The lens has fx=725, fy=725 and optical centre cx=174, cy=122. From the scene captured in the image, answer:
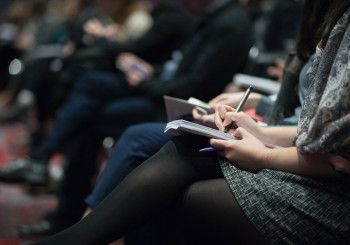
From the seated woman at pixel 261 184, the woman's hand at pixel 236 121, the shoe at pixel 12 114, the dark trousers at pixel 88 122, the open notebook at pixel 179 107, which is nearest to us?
the seated woman at pixel 261 184

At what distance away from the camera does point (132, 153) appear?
6.51ft

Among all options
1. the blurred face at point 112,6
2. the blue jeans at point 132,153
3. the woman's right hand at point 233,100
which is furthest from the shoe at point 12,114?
the blue jeans at point 132,153

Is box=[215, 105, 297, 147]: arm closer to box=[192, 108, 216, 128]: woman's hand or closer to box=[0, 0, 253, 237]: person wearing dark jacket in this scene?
box=[192, 108, 216, 128]: woman's hand

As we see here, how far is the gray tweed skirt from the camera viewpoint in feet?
5.05

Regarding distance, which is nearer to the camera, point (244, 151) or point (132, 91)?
point (244, 151)

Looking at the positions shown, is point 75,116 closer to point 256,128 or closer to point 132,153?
point 132,153

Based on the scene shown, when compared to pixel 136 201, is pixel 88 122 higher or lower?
lower

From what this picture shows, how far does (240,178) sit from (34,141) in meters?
3.62

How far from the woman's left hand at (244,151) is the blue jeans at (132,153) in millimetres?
338

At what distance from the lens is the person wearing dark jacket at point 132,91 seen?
2.85 m

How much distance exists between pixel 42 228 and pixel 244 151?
170 centimetres

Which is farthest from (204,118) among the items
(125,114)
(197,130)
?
(125,114)

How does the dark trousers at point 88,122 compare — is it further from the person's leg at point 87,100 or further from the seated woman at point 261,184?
the seated woman at point 261,184

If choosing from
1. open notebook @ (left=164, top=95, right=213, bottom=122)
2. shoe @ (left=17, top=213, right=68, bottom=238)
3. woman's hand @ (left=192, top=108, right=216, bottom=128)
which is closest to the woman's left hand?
woman's hand @ (left=192, top=108, right=216, bottom=128)
